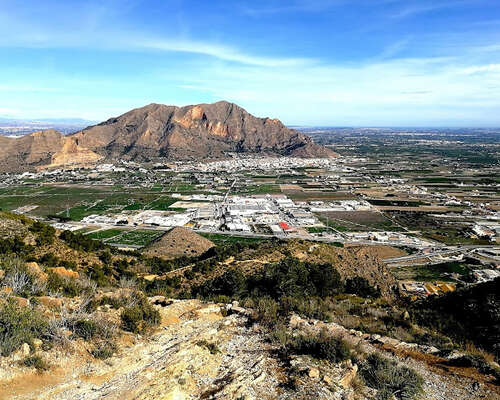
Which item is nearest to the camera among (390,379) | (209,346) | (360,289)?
(390,379)

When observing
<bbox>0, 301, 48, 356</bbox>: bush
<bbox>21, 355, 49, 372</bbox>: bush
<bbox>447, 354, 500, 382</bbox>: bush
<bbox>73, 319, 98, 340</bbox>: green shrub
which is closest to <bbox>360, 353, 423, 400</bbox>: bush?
<bbox>447, 354, 500, 382</bbox>: bush

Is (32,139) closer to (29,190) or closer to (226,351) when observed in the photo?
(29,190)

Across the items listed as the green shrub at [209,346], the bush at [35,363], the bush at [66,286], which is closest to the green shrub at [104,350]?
the bush at [35,363]

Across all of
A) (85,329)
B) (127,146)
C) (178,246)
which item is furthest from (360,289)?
(127,146)

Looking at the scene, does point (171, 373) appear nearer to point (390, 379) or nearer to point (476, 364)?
point (390, 379)

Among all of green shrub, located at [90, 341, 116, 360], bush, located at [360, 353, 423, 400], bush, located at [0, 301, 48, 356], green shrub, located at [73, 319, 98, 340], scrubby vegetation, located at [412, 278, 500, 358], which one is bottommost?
scrubby vegetation, located at [412, 278, 500, 358]

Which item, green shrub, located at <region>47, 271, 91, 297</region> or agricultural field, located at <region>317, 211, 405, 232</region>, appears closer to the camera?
green shrub, located at <region>47, 271, 91, 297</region>

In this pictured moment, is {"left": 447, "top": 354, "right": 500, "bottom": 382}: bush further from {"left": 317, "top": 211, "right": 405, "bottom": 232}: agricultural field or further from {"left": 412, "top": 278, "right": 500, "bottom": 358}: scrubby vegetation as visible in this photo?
{"left": 317, "top": 211, "right": 405, "bottom": 232}: agricultural field
